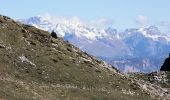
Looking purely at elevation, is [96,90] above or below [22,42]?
below

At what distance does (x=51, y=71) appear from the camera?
3164 inches

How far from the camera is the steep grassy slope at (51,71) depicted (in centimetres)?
6644

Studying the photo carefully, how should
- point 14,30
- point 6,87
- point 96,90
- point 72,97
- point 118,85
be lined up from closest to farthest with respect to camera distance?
point 6,87, point 72,97, point 96,90, point 118,85, point 14,30

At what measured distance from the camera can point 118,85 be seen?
281ft

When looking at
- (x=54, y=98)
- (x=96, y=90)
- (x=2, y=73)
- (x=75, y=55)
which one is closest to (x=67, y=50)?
(x=75, y=55)

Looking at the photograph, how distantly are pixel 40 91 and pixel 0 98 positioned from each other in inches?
489

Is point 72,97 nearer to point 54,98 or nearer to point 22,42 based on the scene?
point 54,98

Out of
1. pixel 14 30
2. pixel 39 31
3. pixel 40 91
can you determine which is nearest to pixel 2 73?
pixel 40 91

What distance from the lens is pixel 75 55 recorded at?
314 feet

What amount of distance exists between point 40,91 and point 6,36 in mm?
28574

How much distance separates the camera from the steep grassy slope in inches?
2616

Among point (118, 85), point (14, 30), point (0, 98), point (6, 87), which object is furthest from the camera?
point (14, 30)

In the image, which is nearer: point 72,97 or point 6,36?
point 72,97

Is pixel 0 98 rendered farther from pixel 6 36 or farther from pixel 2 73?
pixel 6 36
